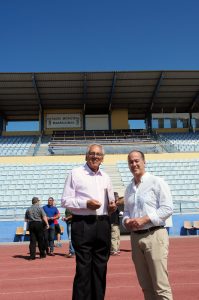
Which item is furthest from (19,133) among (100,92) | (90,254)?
(90,254)

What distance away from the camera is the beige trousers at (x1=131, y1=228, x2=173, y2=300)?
10.5 feet

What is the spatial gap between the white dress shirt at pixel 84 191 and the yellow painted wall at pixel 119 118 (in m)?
28.7

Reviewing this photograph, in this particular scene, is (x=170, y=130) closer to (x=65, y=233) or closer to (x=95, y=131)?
(x=95, y=131)

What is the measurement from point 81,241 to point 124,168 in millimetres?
18088

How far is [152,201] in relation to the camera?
11.0ft

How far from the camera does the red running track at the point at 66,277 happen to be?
531cm

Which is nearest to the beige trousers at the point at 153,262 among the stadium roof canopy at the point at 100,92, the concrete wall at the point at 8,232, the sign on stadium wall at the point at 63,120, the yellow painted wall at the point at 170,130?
the concrete wall at the point at 8,232

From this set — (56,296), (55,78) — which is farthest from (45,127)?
(56,296)

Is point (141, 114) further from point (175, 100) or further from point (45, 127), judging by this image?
point (45, 127)

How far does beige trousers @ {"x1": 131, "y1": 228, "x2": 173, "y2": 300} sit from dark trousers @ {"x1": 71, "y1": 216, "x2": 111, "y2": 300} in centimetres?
31

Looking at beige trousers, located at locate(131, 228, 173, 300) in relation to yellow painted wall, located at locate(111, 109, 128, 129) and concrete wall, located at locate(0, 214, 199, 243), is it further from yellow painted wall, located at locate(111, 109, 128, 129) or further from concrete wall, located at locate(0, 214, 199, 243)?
yellow painted wall, located at locate(111, 109, 128, 129)

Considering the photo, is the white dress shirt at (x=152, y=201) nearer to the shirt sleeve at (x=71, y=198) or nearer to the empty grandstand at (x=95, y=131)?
the shirt sleeve at (x=71, y=198)

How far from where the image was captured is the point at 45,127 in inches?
1266

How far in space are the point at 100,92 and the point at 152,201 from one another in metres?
26.5
